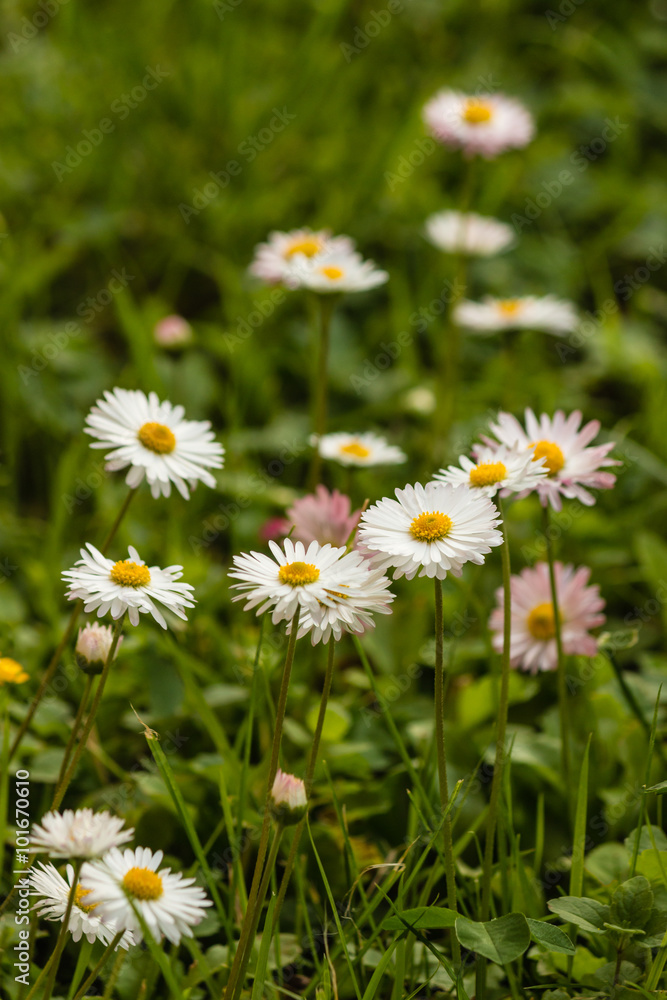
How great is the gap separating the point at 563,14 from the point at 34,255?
2.06 m

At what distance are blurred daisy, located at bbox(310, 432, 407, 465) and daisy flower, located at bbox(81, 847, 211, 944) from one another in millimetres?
753

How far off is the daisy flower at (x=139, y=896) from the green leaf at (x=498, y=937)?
24 centimetres

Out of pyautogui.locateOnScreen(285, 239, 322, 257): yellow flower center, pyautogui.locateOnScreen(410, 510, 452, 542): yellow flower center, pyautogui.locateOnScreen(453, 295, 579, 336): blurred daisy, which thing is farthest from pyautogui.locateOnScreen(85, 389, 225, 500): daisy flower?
pyautogui.locateOnScreen(453, 295, 579, 336): blurred daisy

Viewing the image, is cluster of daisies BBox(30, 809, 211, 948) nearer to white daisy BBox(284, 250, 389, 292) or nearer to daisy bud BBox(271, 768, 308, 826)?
daisy bud BBox(271, 768, 308, 826)

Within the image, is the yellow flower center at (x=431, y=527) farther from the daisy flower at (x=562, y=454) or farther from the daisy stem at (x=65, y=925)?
the daisy stem at (x=65, y=925)

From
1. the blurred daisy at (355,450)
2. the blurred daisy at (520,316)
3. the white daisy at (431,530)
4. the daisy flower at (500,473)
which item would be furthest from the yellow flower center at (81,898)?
the blurred daisy at (520,316)

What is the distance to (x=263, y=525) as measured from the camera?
1738mm

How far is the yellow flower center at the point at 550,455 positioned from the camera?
1.12 m

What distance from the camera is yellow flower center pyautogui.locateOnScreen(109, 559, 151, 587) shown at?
0.93 metres

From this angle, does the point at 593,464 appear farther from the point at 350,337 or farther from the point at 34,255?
the point at 34,255

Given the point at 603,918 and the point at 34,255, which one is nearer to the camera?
the point at 603,918

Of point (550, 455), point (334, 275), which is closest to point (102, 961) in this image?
point (550, 455)

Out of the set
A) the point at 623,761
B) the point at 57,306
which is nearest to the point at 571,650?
the point at 623,761

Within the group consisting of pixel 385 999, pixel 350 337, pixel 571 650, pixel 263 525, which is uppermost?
pixel 350 337
